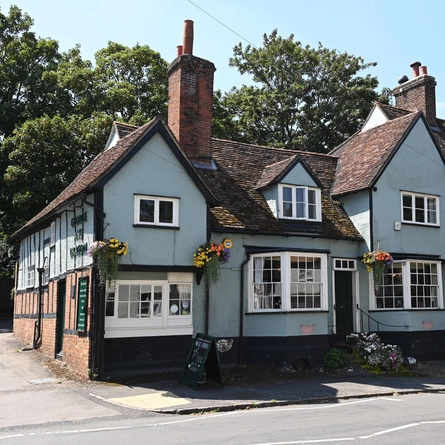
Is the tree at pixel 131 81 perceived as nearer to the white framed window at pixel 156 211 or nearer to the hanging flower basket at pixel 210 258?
the white framed window at pixel 156 211

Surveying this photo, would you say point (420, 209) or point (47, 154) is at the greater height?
point (47, 154)

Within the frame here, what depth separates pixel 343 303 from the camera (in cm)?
1912

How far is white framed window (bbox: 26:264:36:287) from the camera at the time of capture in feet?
71.3

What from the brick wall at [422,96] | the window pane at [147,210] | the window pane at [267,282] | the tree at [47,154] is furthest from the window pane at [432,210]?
the tree at [47,154]

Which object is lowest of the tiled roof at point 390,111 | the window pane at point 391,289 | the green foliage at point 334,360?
the green foliage at point 334,360

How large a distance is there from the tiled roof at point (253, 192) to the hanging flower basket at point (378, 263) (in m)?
1.07

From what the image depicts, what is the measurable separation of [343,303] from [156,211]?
25.1 feet

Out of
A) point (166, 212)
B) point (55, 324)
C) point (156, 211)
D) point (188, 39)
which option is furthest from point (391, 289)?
point (55, 324)

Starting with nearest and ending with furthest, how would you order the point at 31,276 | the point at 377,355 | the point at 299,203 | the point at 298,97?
the point at 377,355, the point at 299,203, the point at 31,276, the point at 298,97

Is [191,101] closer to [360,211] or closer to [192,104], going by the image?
[192,104]

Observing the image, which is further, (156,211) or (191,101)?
(191,101)

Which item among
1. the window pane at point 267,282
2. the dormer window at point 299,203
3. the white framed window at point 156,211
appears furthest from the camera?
the dormer window at point 299,203

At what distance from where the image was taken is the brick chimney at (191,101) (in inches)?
729

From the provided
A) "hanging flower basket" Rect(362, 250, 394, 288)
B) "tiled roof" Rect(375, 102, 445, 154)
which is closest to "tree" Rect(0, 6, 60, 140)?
A: "tiled roof" Rect(375, 102, 445, 154)
